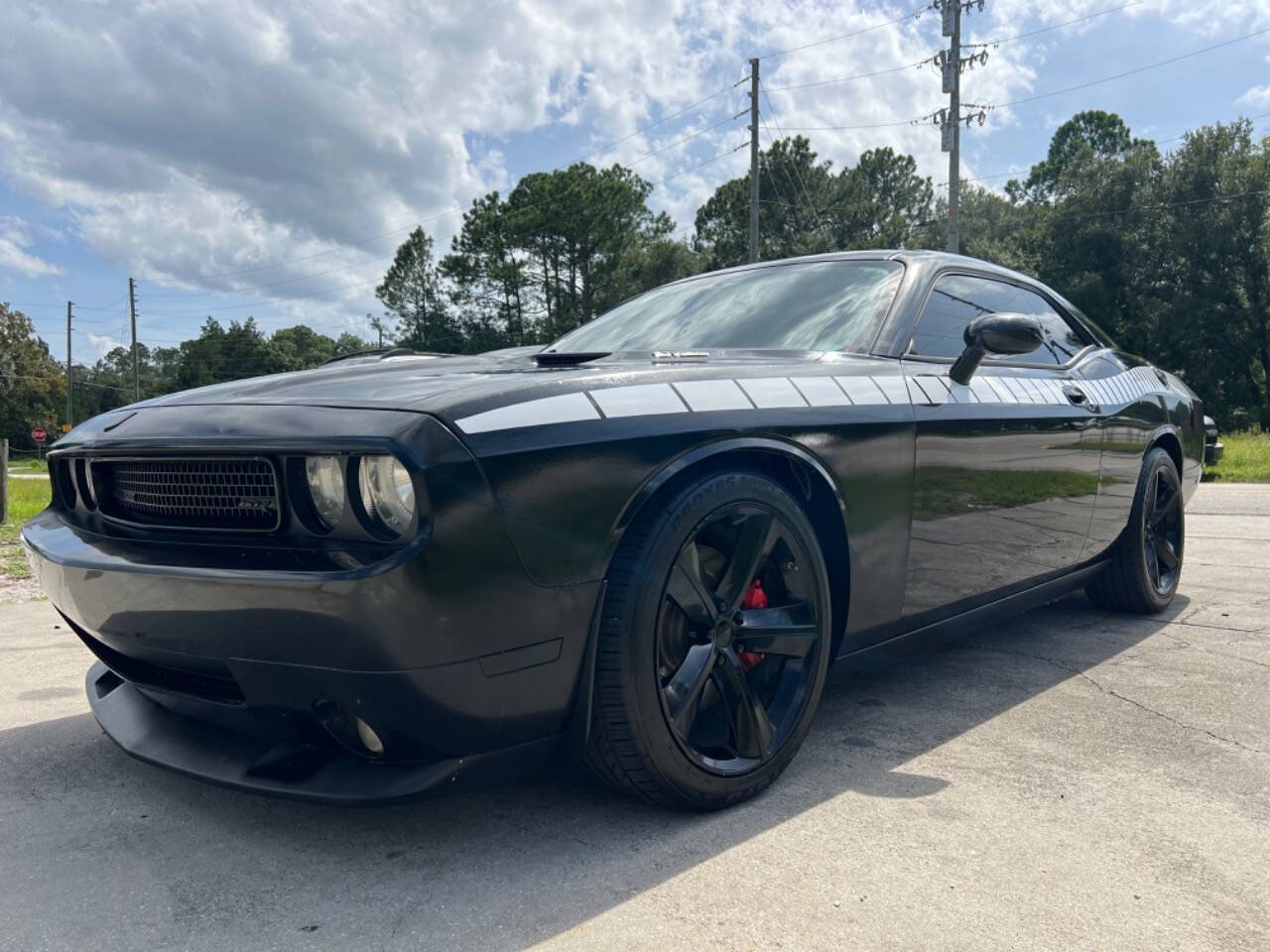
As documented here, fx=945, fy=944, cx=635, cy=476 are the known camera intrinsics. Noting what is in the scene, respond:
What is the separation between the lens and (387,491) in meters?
1.58

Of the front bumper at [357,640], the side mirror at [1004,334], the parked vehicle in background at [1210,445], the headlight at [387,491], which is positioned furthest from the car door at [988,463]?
the parked vehicle in background at [1210,445]

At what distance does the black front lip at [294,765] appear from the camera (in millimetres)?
1613

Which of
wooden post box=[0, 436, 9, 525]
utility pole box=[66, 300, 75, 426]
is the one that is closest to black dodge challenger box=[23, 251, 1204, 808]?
wooden post box=[0, 436, 9, 525]

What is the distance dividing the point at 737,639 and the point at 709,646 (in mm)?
96

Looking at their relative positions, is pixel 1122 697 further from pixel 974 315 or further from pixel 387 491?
pixel 387 491

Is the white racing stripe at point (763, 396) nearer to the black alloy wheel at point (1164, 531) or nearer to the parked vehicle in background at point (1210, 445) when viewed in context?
the black alloy wheel at point (1164, 531)

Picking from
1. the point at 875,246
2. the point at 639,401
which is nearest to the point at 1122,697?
the point at 639,401

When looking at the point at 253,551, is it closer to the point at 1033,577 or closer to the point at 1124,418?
the point at 1033,577

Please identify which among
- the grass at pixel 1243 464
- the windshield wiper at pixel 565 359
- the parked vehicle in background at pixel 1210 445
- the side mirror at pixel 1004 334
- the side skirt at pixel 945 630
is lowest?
the grass at pixel 1243 464

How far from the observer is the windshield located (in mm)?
2607

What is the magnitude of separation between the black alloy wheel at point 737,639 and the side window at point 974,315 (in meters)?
0.91

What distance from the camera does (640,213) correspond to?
47.5 meters

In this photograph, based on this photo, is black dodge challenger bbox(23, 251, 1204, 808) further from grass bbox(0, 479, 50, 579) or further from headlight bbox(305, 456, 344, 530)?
grass bbox(0, 479, 50, 579)

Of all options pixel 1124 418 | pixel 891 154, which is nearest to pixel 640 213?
pixel 891 154
